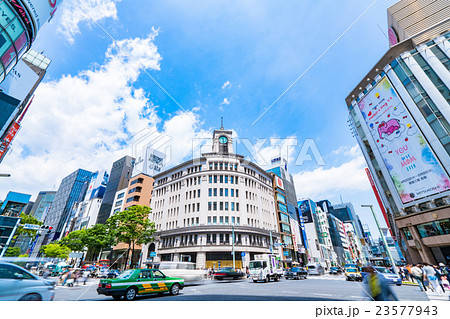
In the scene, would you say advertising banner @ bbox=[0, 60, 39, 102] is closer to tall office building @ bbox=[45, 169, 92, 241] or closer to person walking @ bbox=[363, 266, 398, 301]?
person walking @ bbox=[363, 266, 398, 301]

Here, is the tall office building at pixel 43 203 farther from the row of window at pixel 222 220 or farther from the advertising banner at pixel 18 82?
the row of window at pixel 222 220

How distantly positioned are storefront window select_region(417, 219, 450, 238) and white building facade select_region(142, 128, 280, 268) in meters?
22.7

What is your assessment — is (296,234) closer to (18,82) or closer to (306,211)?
(306,211)

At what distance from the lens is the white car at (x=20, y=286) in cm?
538

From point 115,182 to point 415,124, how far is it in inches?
3039

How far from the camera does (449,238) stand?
2308 centimetres

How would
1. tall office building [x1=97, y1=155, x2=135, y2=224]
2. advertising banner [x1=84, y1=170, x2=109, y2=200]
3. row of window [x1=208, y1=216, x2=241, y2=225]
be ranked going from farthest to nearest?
1. advertising banner [x1=84, y1=170, x2=109, y2=200]
2. tall office building [x1=97, y1=155, x2=135, y2=224]
3. row of window [x1=208, y1=216, x2=241, y2=225]

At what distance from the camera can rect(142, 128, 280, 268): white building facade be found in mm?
35438

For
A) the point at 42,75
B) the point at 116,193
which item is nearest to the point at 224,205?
the point at 116,193

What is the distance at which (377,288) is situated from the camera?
17.7 feet

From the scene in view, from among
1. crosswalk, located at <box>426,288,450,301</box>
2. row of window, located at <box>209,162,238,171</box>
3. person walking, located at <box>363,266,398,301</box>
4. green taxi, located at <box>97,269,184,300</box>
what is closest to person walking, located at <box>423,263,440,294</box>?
crosswalk, located at <box>426,288,450,301</box>

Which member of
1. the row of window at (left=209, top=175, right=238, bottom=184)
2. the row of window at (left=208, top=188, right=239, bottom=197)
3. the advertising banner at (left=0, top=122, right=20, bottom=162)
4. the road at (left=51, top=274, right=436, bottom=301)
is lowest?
the road at (left=51, top=274, right=436, bottom=301)

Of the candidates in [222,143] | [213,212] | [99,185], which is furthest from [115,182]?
[213,212]

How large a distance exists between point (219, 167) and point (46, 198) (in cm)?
14764
